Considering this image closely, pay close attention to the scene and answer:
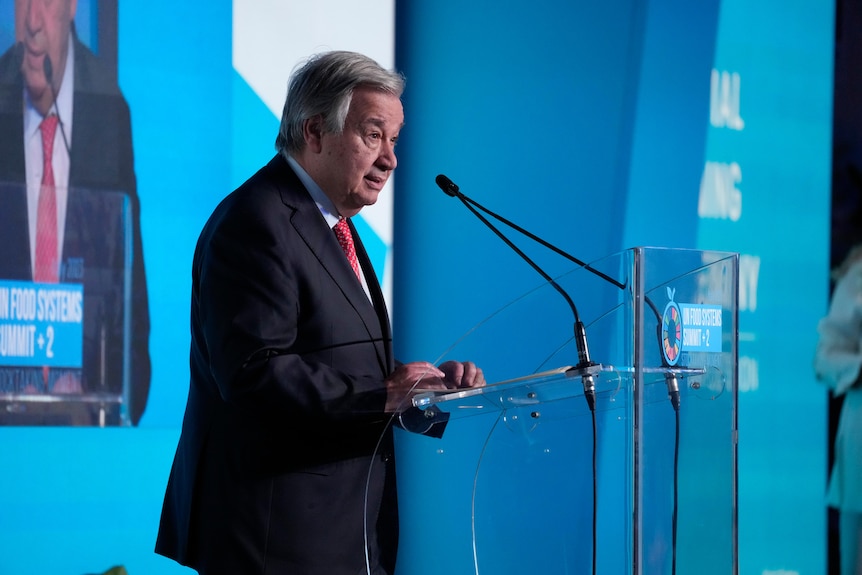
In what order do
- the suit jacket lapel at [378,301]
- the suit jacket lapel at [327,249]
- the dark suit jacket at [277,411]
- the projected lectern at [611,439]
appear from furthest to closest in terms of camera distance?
the suit jacket lapel at [378,301], the suit jacket lapel at [327,249], the dark suit jacket at [277,411], the projected lectern at [611,439]

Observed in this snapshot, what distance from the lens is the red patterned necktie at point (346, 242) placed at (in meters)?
1.99

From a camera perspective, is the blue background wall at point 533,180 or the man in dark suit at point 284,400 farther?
the blue background wall at point 533,180

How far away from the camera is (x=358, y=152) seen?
1933 millimetres

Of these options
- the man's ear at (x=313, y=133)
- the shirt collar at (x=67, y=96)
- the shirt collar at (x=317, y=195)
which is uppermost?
the shirt collar at (x=67, y=96)

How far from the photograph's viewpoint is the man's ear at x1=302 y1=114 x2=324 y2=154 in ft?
6.37

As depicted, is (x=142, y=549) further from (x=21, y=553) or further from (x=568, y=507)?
(x=568, y=507)

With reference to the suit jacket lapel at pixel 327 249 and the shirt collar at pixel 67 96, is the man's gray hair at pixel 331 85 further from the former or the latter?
the shirt collar at pixel 67 96

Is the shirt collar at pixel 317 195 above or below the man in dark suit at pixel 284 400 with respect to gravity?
above

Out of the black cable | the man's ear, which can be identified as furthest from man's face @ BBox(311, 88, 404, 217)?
the black cable

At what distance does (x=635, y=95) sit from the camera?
3.33 meters

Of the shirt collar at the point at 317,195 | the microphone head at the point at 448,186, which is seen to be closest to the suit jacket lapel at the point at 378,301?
the shirt collar at the point at 317,195

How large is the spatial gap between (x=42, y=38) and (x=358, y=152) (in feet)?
5.22

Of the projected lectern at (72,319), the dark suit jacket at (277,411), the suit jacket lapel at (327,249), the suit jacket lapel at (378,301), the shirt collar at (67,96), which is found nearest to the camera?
the dark suit jacket at (277,411)

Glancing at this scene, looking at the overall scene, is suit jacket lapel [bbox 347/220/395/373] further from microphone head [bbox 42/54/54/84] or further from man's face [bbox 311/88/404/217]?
microphone head [bbox 42/54/54/84]
